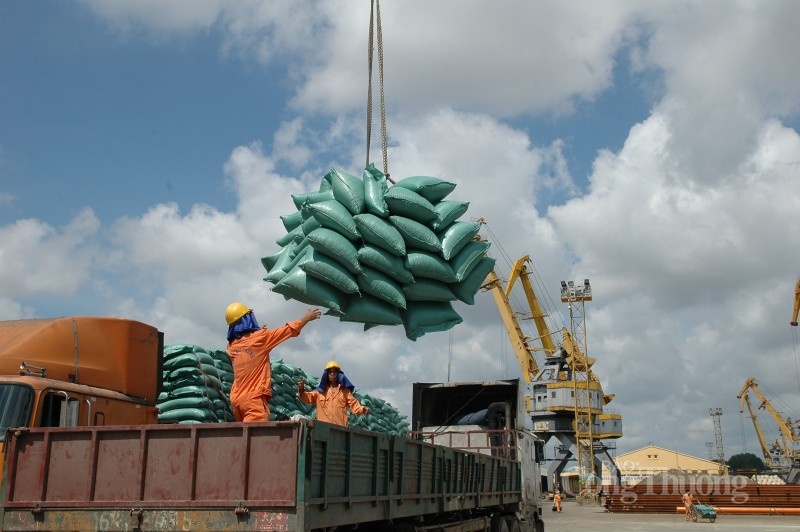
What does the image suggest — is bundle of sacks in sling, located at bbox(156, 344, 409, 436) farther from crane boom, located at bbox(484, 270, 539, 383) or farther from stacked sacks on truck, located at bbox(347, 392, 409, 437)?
crane boom, located at bbox(484, 270, 539, 383)

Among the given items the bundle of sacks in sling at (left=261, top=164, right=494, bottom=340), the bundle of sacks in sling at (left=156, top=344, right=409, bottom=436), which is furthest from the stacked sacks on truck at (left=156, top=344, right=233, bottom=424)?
the bundle of sacks in sling at (left=261, top=164, right=494, bottom=340)

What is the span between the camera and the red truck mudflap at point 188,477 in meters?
4.41

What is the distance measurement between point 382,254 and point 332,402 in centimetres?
182

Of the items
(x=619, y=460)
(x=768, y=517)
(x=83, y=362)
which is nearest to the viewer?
(x=83, y=362)

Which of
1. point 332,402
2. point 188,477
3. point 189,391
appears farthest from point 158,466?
point 189,391

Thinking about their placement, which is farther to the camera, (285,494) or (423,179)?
(423,179)

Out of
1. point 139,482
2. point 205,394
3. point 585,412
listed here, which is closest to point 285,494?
point 139,482

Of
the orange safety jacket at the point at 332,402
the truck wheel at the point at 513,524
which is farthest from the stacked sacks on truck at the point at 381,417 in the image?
the orange safety jacket at the point at 332,402

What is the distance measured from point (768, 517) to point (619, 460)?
2492 inches

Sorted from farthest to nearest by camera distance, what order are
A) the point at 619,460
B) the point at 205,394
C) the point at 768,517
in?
1. the point at 619,460
2. the point at 768,517
3. the point at 205,394

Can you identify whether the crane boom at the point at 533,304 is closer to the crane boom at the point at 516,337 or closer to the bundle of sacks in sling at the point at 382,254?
the crane boom at the point at 516,337

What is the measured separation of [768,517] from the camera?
26.0 m

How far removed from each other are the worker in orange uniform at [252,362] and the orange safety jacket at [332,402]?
1984 millimetres

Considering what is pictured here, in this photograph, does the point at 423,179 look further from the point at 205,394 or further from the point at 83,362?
the point at 205,394
